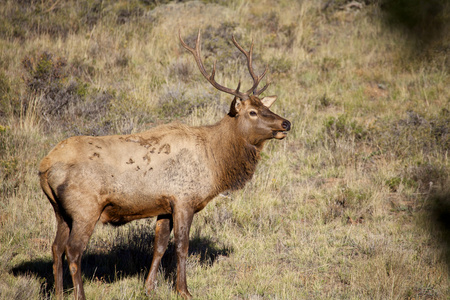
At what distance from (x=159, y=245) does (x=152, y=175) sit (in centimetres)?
100

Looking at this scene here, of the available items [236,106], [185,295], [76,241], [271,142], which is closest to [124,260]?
[185,295]

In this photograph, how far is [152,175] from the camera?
5.04 meters

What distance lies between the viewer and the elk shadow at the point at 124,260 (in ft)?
18.6

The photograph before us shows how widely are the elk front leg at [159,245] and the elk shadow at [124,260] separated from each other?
0.72 feet

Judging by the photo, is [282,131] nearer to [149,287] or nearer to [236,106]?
[236,106]

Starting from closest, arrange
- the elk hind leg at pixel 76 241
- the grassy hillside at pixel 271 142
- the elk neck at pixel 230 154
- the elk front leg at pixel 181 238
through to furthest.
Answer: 1. the elk hind leg at pixel 76 241
2. the elk front leg at pixel 181 238
3. the grassy hillside at pixel 271 142
4. the elk neck at pixel 230 154

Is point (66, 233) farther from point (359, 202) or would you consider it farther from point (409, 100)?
point (409, 100)

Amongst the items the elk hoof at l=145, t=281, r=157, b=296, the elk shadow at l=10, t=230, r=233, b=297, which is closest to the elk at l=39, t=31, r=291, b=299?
the elk hoof at l=145, t=281, r=157, b=296

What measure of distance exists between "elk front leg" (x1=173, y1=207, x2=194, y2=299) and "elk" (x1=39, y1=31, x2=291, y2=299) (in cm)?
1

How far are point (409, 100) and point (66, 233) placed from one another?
9374 mm

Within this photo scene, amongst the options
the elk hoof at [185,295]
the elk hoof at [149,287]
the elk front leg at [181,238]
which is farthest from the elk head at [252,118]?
the elk hoof at [149,287]

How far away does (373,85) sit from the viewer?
12.2 meters

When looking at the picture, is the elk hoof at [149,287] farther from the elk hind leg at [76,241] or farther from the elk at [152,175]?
the elk hind leg at [76,241]

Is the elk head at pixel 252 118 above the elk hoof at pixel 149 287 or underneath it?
above
